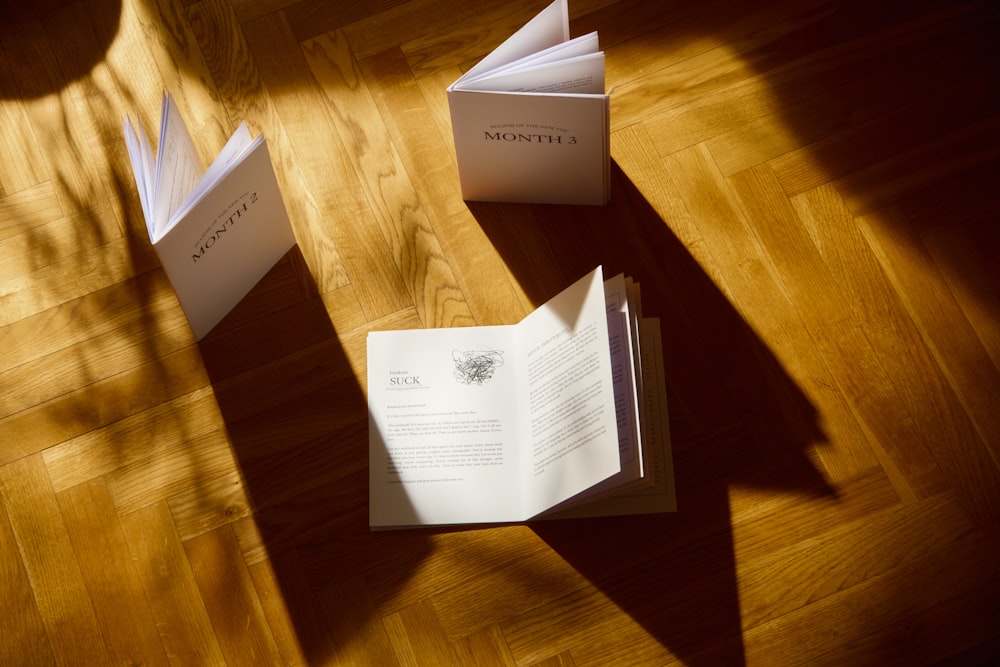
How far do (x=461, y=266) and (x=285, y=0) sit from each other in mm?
538

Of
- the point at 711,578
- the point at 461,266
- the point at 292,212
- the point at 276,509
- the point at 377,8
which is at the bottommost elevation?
the point at 711,578

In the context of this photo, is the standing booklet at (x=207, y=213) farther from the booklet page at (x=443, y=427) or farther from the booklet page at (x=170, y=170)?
the booklet page at (x=443, y=427)

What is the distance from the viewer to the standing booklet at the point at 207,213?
1.13 meters

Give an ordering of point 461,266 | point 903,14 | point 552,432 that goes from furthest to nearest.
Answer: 1. point 903,14
2. point 461,266
3. point 552,432

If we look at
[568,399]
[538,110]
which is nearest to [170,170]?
[538,110]

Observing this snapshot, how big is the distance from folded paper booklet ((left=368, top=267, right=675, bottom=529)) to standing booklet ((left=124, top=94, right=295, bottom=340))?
0.70 feet

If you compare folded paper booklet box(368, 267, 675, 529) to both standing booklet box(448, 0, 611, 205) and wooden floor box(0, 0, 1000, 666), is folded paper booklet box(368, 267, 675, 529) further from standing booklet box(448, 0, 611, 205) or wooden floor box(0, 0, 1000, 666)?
standing booklet box(448, 0, 611, 205)

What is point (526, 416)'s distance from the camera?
1.25 metres

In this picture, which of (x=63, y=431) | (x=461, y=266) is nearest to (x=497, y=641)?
(x=461, y=266)

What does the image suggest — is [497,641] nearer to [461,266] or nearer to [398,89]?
[461,266]

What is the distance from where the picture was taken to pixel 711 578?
121cm

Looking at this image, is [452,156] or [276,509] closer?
[276,509]

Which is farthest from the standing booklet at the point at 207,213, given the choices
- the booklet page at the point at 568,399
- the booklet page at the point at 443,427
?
the booklet page at the point at 568,399

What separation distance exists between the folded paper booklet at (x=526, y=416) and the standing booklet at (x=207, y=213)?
213 mm
